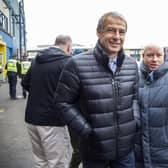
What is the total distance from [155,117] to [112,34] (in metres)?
0.74

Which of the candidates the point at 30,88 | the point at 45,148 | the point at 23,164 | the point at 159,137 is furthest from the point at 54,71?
the point at 23,164

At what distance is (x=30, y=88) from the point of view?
328cm

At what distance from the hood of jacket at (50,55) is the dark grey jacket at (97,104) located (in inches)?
30.4

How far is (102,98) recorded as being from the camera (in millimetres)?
2229

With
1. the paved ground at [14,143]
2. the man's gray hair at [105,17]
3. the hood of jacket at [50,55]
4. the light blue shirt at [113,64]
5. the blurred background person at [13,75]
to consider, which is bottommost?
the paved ground at [14,143]

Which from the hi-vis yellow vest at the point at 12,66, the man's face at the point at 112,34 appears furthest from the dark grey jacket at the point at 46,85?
the hi-vis yellow vest at the point at 12,66

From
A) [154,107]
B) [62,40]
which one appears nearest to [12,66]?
[62,40]

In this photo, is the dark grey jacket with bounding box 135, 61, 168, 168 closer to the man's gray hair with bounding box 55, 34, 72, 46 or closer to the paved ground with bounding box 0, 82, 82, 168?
the man's gray hair with bounding box 55, 34, 72, 46

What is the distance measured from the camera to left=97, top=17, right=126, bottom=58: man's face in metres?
2.30

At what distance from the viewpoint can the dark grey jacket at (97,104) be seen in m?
2.23

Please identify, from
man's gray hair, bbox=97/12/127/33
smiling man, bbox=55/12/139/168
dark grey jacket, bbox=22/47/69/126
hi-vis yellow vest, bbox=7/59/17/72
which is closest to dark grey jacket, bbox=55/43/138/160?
smiling man, bbox=55/12/139/168

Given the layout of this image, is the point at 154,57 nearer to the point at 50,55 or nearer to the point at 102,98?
the point at 102,98

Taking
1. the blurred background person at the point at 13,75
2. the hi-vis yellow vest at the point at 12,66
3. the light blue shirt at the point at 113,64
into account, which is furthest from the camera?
the hi-vis yellow vest at the point at 12,66

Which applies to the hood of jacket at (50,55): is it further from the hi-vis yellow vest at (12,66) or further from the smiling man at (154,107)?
the hi-vis yellow vest at (12,66)
